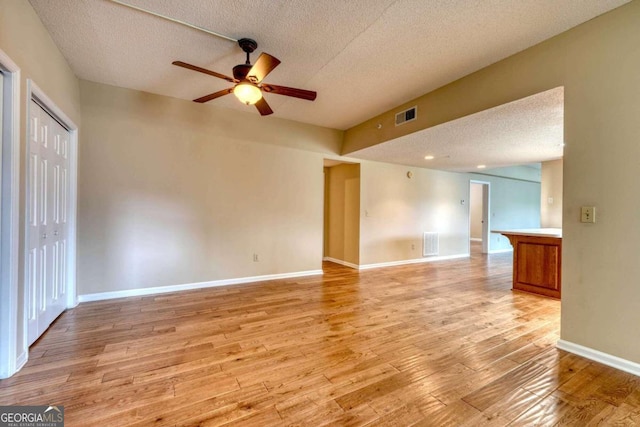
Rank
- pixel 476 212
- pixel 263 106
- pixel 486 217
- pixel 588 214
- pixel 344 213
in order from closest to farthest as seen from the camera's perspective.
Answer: pixel 588 214, pixel 263 106, pixel 344 213, pixel 486 217, pixel 476 212

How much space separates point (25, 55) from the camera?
78.7 inches

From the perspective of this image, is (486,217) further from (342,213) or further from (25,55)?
(25,55)

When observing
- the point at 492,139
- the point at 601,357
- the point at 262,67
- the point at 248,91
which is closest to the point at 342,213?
the point at 492,139

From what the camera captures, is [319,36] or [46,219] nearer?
[319,36]

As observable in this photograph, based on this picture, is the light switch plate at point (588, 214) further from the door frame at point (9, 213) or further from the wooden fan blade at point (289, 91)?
the door frame at point (9, 213)

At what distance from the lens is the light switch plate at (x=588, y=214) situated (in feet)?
6.92

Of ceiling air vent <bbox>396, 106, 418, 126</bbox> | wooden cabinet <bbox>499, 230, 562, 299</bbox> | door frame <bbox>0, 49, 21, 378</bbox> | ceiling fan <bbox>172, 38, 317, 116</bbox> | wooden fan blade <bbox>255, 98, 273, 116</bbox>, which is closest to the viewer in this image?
door frame <bbox>0, 49, 21, 378</bbox>

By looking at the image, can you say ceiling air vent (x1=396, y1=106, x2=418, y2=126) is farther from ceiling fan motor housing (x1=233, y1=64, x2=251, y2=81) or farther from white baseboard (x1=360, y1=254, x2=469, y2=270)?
white baseboard (x1=360, y1=254, x2=469, y2=270)

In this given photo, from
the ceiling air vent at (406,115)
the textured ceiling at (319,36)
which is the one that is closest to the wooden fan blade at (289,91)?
the textured ceiling at (319,36)

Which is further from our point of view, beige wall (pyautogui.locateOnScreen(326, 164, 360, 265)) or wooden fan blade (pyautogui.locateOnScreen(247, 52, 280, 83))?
beige wall (pyautogui.locateOnScreen(326, 164, 360, 265))

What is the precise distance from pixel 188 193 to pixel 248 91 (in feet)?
7.10

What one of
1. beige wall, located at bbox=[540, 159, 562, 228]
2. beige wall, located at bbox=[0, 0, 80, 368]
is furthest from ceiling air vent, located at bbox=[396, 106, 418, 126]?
beige wall, located at bbox=[0, 0, 80, 368]

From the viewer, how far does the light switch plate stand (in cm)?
211

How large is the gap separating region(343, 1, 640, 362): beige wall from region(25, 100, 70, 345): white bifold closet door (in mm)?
4370
